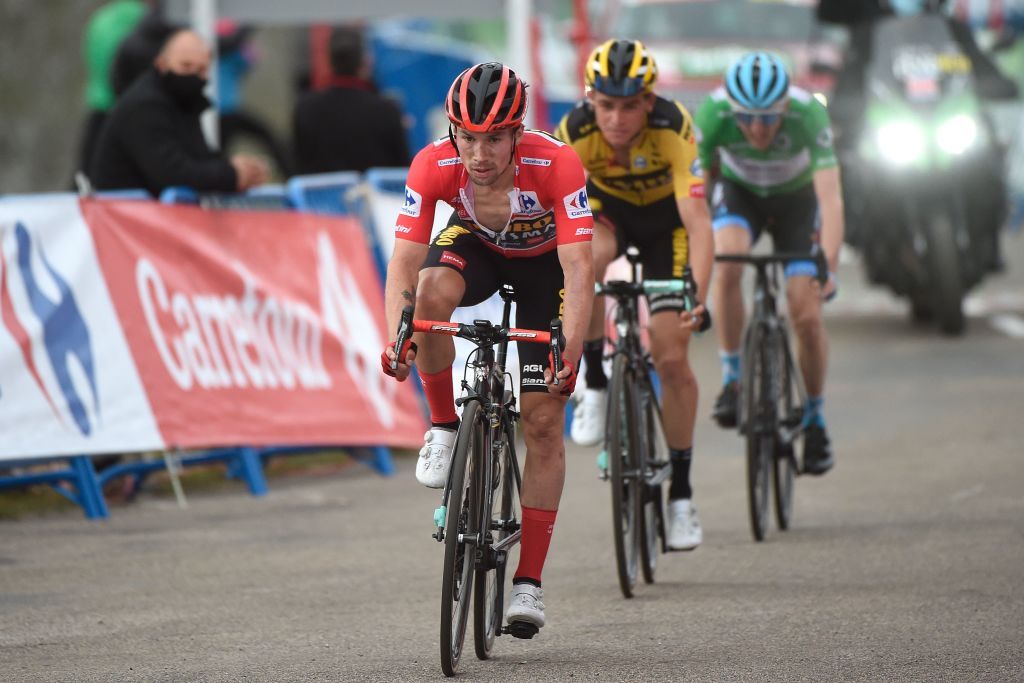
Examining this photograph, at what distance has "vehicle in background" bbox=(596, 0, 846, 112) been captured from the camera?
18.8 m

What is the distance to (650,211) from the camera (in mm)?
8664

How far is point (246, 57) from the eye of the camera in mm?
19656

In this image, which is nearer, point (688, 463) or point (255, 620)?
point (255, 620)

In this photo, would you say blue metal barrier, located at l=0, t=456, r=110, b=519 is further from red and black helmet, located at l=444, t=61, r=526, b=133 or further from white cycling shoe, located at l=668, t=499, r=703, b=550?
red and black helmet, located at l=444, t=61, r=526, b=133

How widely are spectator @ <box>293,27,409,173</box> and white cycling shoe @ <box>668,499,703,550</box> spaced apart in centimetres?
565

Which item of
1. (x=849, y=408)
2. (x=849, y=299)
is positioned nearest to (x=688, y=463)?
(x=849, y=408)

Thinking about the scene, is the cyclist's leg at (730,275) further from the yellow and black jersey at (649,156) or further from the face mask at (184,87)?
the face mask at (184,87)

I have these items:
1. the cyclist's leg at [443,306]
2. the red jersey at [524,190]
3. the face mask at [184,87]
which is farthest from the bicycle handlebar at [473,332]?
the face mask at [184,87]

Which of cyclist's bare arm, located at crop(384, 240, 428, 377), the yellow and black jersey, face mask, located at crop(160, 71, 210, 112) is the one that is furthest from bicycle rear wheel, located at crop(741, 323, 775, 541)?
face mask, located at crop(160, 71, 210, 112)

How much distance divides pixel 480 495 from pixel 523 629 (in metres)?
0.51

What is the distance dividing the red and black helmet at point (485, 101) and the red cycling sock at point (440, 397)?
2.99ft

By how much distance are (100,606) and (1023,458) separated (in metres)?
5.83

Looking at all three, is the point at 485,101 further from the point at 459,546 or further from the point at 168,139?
the point at 168,139

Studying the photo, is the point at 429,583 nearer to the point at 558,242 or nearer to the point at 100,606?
the point at 100,606
